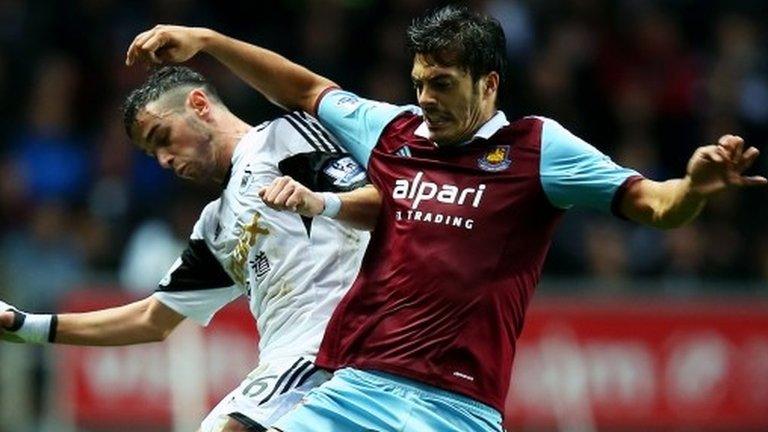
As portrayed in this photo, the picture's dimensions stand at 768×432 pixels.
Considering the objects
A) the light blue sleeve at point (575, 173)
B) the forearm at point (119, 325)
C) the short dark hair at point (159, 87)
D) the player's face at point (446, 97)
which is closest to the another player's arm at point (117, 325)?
the forearm at point (119, 325)

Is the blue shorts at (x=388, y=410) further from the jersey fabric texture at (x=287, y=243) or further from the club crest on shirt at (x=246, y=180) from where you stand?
the club crest on shirt at (x=246, y=180)

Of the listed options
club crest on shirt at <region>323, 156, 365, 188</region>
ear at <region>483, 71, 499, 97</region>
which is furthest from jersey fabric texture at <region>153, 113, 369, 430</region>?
ear at <region>483, 71, 499, 97</region>

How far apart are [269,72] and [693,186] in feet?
6.51

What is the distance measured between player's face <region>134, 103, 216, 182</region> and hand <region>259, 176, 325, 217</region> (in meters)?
1.02

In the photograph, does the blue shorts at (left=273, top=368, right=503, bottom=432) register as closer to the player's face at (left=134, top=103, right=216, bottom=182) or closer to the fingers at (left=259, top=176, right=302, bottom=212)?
the fingers at (left=259, top=176, right=302, bottom=212)

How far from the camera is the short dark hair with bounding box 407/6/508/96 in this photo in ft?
19.4

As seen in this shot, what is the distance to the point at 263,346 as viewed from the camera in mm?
6652

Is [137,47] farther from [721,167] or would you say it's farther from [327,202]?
[721,167]

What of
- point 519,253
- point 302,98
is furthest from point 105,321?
point 519,253

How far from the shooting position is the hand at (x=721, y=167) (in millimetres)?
5117

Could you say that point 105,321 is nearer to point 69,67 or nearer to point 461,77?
point 461,77

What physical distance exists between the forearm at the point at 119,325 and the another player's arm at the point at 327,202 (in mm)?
1216

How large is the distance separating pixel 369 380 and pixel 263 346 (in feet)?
2.72

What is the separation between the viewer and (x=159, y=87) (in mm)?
6742
